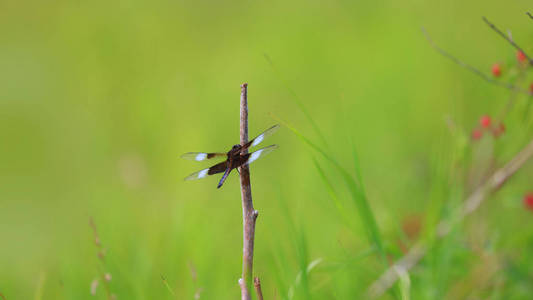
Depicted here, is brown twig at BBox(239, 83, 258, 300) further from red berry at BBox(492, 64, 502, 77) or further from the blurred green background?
red berry at BBox(492, 64, 502, 77)

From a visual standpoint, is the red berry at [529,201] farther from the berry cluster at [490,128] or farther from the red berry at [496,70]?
the red berry at [496,70]

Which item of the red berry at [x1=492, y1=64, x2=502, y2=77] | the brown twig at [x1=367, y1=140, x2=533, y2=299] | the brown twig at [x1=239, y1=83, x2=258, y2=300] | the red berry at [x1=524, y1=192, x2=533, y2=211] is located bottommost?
the red berry at [x1=524, y1=192, x2=533, y2=211]

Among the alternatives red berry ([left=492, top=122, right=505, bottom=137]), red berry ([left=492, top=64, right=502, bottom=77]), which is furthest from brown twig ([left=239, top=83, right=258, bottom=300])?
red berry ([left=492, top=122, right=505, bottom=137])

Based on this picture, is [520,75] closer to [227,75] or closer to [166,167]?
[166,167]

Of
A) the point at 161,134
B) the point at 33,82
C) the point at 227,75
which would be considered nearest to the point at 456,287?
the point at 161,134

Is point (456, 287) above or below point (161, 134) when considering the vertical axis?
below

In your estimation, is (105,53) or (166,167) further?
(105,53)

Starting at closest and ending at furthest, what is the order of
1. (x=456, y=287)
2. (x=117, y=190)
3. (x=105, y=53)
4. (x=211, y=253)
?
(x=211, y=253) < (x=456, y=287) < (x=117, y=190) < (x=105, y=53)

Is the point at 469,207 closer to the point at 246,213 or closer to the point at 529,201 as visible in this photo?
the point at 529,201
